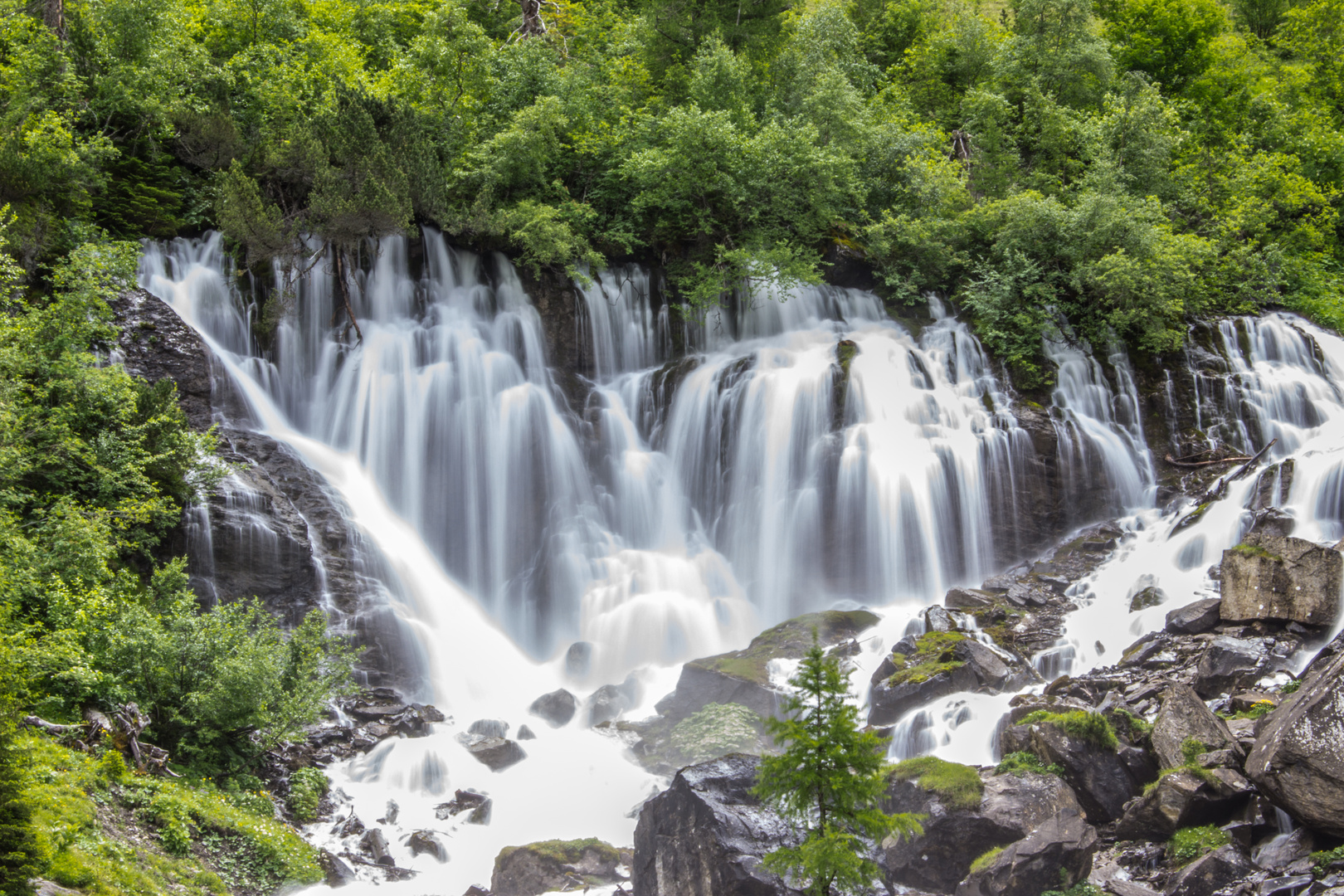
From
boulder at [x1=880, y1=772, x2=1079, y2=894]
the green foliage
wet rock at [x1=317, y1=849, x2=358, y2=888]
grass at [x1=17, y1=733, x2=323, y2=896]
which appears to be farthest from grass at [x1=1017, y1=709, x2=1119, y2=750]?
the green foliage

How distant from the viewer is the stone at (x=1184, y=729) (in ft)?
32.4

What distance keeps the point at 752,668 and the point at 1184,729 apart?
6657 millimetres

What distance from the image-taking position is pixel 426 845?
1124cm

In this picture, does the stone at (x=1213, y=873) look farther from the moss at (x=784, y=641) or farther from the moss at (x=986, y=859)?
the moss at (x=784, y=641)

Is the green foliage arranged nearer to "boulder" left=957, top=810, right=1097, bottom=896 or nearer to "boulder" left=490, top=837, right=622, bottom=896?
"boulder" left=490, top=837, right=622, bottom=896

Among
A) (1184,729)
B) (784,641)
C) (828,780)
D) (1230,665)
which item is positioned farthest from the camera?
→ (784,641)

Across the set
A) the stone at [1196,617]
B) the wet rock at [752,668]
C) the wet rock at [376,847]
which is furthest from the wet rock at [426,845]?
the stone at [1196,617]

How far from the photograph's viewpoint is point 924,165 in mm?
23891

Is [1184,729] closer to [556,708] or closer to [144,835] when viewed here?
[556,708]

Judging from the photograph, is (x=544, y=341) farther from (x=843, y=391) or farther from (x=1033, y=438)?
(x=1033, y=438)

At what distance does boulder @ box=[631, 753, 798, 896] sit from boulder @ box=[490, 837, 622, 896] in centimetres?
117

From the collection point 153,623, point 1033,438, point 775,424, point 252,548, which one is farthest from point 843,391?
point 153,623

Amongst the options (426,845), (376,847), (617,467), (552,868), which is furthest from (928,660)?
(617,467)

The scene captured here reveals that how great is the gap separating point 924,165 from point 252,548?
19408 millimetres
